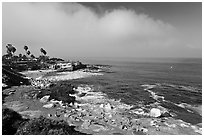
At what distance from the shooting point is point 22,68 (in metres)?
60.7

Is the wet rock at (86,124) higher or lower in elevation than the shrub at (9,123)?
lower

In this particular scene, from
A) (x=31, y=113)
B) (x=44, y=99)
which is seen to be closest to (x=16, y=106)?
(x=31, y=113)

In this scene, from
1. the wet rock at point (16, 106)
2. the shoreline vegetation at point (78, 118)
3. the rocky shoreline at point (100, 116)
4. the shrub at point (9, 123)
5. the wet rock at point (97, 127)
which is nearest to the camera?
the shrub at point (9, 123)

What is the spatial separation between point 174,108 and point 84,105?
9743 mm

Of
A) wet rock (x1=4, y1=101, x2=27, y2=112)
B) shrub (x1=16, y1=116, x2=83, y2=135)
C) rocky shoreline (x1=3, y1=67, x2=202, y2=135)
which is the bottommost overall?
rocky shoreline (x1=3, y1=67, x2=202, y2=135)

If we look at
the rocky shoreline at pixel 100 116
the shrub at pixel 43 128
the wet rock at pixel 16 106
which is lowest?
the rocky shoreline at pixel 100 116

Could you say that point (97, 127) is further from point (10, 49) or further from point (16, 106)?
point (10, 49)

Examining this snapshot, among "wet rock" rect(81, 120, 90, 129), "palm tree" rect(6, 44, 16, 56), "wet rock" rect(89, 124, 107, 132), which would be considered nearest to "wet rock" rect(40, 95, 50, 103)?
"wet rock" rect(81, 120, 90, 129)

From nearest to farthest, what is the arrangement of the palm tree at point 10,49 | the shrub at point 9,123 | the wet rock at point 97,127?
the shrub at point 9,123
the wet rock at point 97,127
the palm tree at point 10,49

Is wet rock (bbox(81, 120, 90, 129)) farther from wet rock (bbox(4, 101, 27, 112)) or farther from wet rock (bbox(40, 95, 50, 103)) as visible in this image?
wet rock (bbox(40, 95, 50, 103))

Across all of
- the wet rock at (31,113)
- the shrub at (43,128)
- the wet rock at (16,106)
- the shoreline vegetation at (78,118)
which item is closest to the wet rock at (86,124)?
the shoreline vegetation at (78,118)

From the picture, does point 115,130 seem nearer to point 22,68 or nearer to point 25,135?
point 25,135

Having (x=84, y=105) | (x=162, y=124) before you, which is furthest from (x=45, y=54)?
(x=162, y=124)

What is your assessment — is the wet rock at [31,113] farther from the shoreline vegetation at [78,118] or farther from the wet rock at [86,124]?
the wet rock at [86,124]
